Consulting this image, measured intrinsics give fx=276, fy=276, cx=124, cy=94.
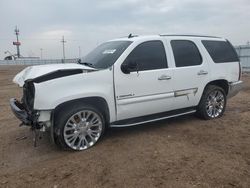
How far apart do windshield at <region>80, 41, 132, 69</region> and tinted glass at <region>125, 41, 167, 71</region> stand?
0.22 m

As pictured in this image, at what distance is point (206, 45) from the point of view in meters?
6.30

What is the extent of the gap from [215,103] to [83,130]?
3.42m

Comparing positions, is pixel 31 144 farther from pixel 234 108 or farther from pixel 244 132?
pixel 234 108

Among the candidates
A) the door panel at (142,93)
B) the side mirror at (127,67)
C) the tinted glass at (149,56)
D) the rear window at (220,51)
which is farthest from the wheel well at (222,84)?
the side mirror at (127,67)

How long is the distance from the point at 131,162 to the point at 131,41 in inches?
92.1

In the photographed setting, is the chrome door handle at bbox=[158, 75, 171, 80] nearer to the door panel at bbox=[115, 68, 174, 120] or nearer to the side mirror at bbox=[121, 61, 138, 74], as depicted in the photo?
the door panel at bbox=[115, 68, 174, 120]

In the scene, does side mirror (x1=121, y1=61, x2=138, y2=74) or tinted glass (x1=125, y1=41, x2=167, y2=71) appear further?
tinted glass (x1=125, y1=41, x2=167, y2=71)

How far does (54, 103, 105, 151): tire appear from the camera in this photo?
14.4 feet

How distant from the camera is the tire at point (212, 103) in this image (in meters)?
6.25

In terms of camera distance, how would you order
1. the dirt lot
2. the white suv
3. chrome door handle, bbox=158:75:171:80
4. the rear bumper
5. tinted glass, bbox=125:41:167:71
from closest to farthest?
the dirt lot < the white suv < tinted glass, bbox=125:41:167:71 < chrome door handle, bbox=158:75:171:80 < the rear bumper

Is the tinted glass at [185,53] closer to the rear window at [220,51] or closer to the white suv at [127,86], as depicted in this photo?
the white suv at [127,86]

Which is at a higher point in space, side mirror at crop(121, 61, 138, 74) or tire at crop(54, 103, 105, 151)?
side mirror at crop(121, 61, 138, 74)

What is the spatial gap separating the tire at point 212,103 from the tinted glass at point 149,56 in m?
1.45

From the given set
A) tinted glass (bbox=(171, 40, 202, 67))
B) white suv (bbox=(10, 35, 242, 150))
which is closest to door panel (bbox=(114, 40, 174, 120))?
white suv (bbox=(10, 35, 242, 150))
